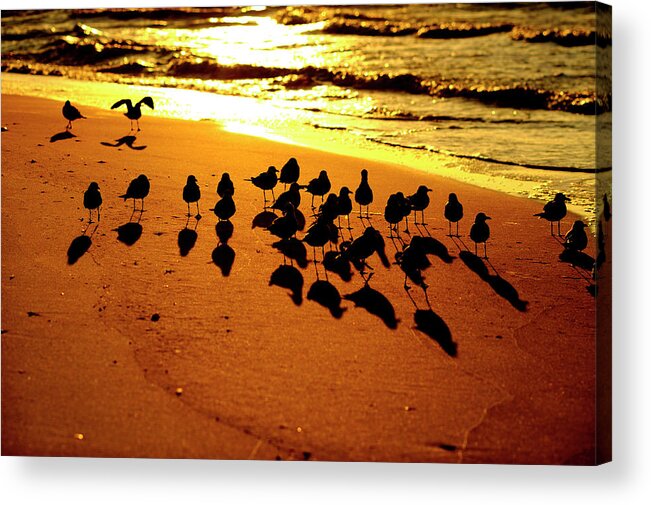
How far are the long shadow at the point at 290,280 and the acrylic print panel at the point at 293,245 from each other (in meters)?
0.02

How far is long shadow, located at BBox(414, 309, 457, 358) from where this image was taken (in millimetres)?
5184

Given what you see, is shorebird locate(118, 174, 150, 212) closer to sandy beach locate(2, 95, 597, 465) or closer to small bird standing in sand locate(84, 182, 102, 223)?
sandy beach locate(2, 95, 597, 465)

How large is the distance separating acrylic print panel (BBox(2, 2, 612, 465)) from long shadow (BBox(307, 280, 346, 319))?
0.02 meters

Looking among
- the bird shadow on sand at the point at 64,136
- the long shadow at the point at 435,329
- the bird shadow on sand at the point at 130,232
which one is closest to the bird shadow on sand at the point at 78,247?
the bird shadow on sand at the point at 130,232

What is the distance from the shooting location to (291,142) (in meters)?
6.95

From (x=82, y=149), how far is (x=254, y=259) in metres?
1.72

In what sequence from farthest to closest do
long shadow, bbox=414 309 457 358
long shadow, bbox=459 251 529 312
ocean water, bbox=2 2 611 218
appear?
ocean water, bbox=2 2 611 218 → long shadow, bbox=459 251 529 312 → long shadow, bbox=414 309 457 358

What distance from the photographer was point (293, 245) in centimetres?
598

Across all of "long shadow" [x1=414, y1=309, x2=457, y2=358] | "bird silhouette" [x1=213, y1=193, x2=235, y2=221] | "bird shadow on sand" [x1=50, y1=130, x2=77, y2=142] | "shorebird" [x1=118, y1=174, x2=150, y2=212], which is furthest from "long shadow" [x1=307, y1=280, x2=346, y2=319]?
"bird shadow on sand" [x1=50, y1=130, x2=77, y2=142]

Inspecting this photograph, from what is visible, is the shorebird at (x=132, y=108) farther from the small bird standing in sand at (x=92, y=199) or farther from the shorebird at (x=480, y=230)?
the shorebird at (x=480, y=230)

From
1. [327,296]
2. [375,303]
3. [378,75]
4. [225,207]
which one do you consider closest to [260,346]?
[327,296]

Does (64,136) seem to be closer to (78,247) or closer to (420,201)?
(78,247)

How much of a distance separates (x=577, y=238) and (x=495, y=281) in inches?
20.2

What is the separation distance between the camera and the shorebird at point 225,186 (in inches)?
247
